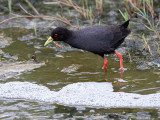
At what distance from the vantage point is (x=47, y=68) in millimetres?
5879

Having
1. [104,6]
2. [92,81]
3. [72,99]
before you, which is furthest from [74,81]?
[104,6]

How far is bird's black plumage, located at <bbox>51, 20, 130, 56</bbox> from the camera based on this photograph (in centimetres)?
583

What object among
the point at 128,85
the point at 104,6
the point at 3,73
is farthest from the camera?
the point at 104,6

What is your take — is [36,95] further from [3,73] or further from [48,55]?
[48,55]

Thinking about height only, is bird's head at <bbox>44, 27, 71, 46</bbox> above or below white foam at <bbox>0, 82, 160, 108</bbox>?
above

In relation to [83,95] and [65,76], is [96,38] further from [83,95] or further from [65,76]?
[83,95]

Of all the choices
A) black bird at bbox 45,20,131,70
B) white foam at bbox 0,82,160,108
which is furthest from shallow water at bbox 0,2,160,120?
black bird at bbox 45,20,131,70

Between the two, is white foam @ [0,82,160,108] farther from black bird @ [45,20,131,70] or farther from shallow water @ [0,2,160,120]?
black bird @ [45,20,131,70]

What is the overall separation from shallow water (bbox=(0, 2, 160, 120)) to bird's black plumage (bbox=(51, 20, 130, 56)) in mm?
346

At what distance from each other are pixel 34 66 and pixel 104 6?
13.5 feet

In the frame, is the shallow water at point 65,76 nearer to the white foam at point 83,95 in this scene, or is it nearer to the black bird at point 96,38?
the white foam at point 83,95

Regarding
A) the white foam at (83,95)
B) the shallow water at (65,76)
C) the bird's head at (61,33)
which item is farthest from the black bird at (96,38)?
the white foam at (83,95)

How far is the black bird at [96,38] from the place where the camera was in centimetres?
583

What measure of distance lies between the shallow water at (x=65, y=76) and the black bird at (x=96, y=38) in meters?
0.34
